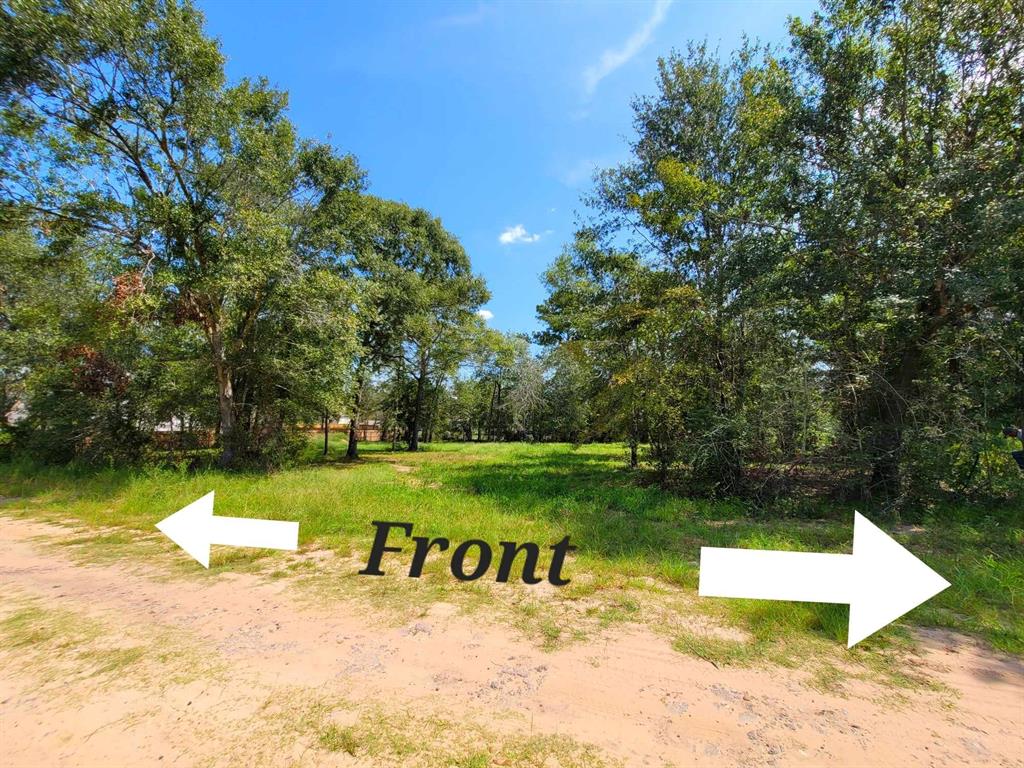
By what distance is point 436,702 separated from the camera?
95.2 inches

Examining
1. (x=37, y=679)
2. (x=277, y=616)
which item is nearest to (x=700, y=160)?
(x=277, y=616)

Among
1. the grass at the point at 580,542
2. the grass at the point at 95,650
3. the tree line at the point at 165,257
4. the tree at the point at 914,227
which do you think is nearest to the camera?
the grass at the point at 95,650

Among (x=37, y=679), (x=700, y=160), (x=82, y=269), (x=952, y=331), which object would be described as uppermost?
(x=700, y=160)

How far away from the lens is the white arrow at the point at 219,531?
5.29 metres

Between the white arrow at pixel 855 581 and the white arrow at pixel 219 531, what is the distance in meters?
5.00

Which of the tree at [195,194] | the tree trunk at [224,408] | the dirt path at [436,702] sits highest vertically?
the tree at [195,194]

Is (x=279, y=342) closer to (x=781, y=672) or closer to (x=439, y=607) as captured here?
(x=439, y=607)

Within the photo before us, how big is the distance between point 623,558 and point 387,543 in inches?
114

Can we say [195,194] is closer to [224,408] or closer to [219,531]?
[224,408]

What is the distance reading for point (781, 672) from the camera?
8.90 ft

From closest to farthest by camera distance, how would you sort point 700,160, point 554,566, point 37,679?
point 37,679, point 554,566, point 700,160

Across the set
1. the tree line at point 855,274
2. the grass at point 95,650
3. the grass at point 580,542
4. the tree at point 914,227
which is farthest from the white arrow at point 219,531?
the tree at point 914,227

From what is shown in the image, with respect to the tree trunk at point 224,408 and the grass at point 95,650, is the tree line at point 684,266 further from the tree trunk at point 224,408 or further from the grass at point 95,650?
the grass at point 95,650

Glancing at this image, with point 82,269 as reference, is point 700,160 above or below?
above
